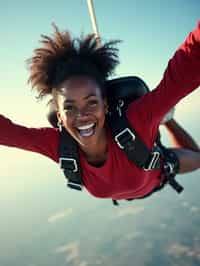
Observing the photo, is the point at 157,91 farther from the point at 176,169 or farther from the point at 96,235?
the point at 96,235

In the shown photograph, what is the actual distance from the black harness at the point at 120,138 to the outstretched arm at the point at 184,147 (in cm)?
67

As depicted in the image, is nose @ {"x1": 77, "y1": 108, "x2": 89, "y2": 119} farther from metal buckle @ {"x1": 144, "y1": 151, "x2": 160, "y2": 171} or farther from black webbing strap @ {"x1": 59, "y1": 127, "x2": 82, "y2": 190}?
metal buckle @ {"x1": 144, "y1": 151, "x2": 160, "y2": 171}

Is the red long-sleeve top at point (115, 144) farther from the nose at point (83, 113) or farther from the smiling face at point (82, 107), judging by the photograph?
the nose at point (83, 113)

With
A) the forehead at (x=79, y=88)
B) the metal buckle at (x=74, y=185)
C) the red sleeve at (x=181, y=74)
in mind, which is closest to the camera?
the red sleeve at (x=181, y=74)

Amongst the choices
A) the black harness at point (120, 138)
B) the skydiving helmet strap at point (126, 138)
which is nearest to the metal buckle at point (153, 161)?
the black harness at point (120, 138)

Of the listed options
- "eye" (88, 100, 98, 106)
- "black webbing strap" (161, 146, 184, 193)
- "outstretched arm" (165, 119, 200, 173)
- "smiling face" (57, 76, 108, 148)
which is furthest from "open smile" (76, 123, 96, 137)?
"outstretched arm" (165, 119, 200, 173)

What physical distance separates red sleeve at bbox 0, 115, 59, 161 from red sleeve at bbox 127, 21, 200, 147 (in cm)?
75

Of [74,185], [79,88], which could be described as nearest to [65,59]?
[79,88]

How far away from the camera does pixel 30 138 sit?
2.61m

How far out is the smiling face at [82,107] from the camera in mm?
2271

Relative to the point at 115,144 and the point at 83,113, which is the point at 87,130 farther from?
the point at 115,144

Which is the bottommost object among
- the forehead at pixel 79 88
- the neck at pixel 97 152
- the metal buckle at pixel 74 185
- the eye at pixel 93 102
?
the metal buckle at pixel 74 185

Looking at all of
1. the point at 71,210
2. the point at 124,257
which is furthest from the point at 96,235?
the point at 71,210

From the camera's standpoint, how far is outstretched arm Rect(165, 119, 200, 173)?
336 cm
